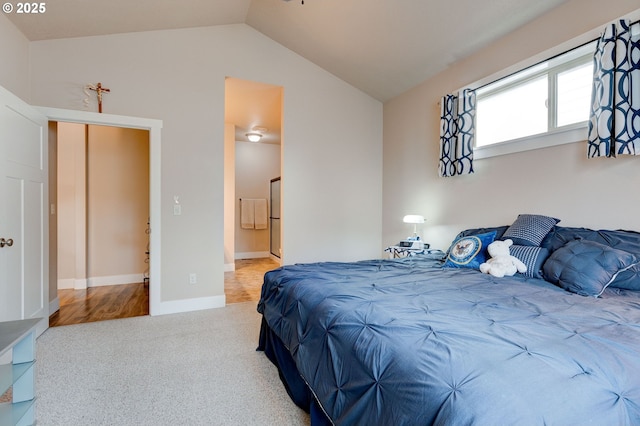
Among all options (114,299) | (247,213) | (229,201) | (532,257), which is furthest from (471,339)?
(247,213)

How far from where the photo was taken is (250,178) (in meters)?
7.14

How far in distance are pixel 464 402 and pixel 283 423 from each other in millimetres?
1200

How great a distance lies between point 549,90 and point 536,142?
1.47 ft

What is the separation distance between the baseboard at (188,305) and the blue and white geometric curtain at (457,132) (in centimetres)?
293

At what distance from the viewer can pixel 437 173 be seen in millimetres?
3646

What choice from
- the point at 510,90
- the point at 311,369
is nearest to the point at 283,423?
the point at 311,369

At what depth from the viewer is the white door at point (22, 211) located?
2.29 metres

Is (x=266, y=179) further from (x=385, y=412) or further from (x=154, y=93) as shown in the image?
(x=385, y=412)

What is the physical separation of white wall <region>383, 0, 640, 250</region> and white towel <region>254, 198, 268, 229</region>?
3.43m

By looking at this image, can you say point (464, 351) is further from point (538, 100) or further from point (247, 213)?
point (247, 213)

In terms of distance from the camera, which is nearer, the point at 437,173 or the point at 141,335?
the point at 141,335

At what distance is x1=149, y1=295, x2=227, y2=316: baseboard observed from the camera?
3.34 m

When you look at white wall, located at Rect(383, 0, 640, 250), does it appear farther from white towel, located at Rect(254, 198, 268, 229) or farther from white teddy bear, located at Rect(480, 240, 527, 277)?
white towel, located at Rect(254, 198, 268, 229)

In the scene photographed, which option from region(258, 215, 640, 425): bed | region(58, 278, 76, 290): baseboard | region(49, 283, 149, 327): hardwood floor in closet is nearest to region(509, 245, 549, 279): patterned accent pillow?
region(258, 215, 640, 425): bed
